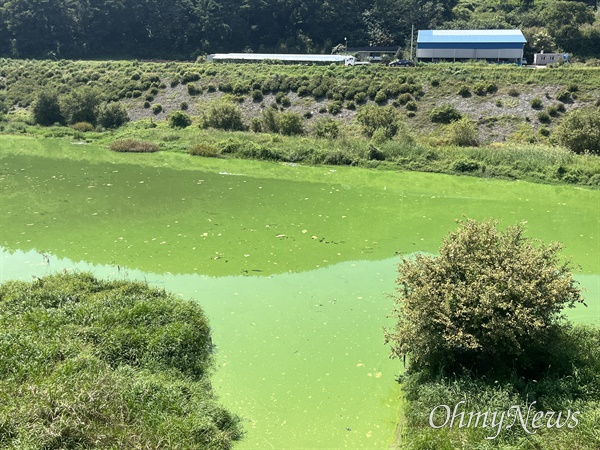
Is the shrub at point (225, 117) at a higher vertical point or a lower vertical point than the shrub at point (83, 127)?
higher

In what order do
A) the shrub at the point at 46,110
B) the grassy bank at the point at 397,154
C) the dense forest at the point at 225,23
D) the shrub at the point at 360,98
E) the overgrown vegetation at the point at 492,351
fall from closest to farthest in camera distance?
the overgrown vegetation at the point at 492,351
the grassy bank at the point at 397,154
the shrub at the point at 360,98
the shrub at the point at 46,110
the dense forest at the point at 225,23

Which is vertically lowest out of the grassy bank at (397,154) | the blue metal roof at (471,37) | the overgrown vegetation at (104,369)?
the overgrown vegetation at (104,369)

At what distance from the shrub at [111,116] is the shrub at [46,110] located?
3966mm

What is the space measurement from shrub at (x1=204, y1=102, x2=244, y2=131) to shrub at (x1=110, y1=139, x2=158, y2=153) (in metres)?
5.84

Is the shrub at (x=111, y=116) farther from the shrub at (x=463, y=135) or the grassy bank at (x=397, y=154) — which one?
the shrub at (x=463, y=135)

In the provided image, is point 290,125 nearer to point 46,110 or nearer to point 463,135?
point 463,135

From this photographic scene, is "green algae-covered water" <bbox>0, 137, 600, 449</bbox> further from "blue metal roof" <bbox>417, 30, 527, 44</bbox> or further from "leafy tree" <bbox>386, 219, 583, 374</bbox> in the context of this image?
"blue metal roof" <bbox>417, 30, 527, 44</bbox>

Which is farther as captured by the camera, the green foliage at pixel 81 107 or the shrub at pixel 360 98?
the green foliage at pixel 81 107

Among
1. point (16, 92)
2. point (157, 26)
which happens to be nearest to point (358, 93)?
point (16, 92)

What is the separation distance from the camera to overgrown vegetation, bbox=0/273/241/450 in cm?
606

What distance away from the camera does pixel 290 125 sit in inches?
1229

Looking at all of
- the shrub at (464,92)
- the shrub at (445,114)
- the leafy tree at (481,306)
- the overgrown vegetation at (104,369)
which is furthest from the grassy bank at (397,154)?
the overgrown vegetation at (104,369)

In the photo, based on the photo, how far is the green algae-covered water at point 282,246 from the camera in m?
7.75

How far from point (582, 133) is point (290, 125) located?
16.2 m
